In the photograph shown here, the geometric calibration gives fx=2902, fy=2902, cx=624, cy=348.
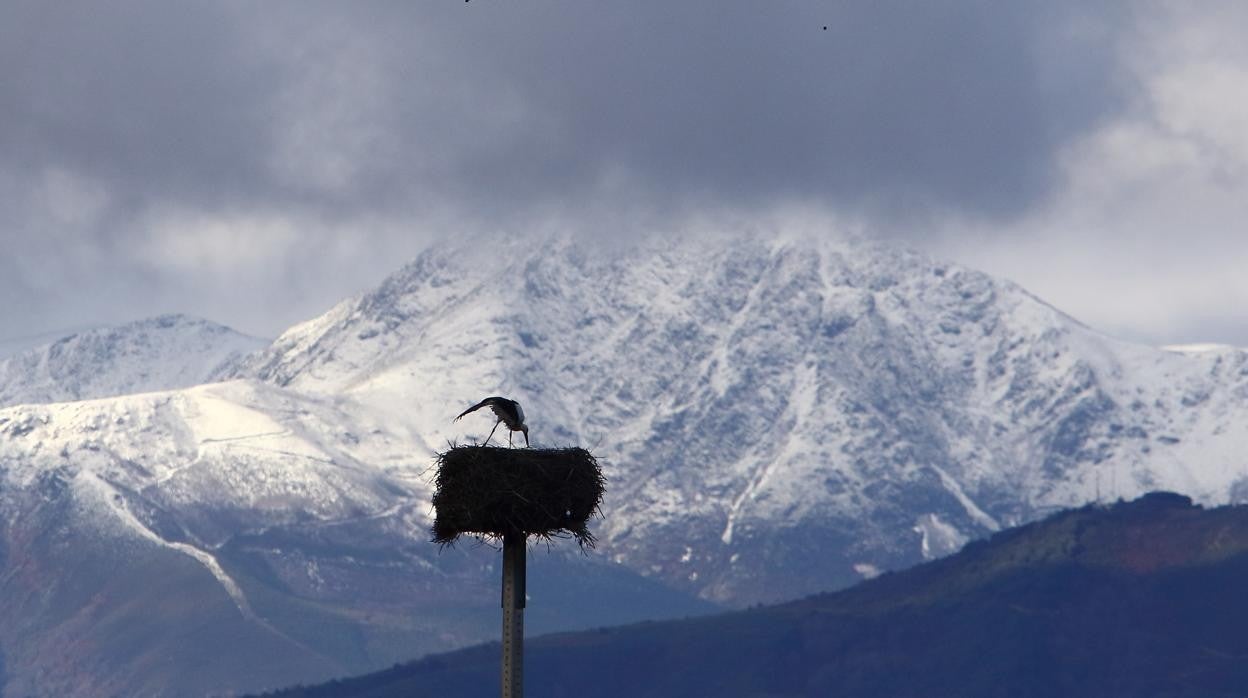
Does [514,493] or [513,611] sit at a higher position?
[514,493]

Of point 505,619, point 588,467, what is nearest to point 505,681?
point 505,619

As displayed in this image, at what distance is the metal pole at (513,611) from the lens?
226ft

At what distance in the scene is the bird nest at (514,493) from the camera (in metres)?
71.2

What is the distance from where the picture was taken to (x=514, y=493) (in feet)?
233

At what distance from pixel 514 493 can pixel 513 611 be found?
3.05m

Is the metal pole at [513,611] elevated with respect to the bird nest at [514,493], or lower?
lower

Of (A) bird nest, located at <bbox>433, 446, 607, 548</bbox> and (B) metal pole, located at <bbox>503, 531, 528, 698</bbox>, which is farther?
(A) bird nest, located at <bbox>433, 446, 607, 548</bbox>

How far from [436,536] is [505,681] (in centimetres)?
574

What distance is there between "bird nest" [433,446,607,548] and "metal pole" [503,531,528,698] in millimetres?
394

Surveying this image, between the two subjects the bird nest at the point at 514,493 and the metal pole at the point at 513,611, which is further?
the bird nest at the point at 514,493

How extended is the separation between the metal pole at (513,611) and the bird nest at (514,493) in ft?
1.29

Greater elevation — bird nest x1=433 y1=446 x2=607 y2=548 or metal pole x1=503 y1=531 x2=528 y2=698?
bird nest x1=433 y1=446 x2=607 y2=548

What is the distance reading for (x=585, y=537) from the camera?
72750 mm

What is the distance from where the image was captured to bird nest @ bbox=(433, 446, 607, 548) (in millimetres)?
71188
